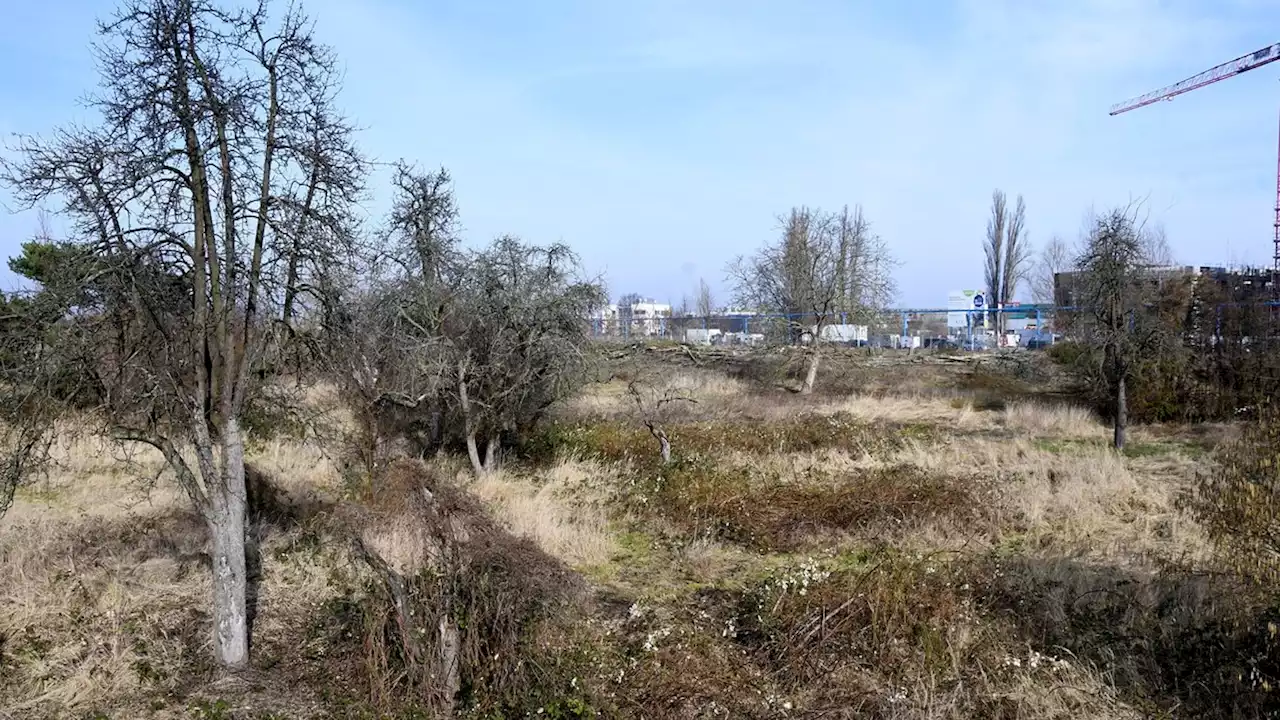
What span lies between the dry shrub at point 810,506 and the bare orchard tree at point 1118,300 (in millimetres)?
5760

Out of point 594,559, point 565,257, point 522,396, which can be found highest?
Result: point 565,257

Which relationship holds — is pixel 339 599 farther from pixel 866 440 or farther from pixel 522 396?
pixel 866 440

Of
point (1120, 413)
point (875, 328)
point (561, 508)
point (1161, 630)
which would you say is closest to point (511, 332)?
point (561, 508)

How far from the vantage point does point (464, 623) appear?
5496mm

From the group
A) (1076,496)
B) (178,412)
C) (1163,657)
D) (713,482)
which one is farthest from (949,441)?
(178,412)

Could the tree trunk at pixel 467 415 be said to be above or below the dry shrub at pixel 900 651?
above

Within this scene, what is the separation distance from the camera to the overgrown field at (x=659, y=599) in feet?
17.5

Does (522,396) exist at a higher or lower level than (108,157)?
lower

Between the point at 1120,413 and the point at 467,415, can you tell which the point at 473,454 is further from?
the point at 1120,413

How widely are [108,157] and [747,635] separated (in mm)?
5247

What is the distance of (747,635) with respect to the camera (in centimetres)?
638

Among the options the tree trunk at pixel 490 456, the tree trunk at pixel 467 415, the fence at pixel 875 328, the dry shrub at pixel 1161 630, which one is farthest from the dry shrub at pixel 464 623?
the fence at pixel 875 328

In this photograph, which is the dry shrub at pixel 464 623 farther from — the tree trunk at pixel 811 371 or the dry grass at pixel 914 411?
the tree trunk at pixel 811 371

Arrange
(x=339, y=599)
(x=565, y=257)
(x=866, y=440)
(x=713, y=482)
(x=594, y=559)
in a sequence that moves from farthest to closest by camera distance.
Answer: (x=866, y=440) < (x=565, y=257) < (x=713, y=482) < (x=594, y=559) < (x=339, y=599)
